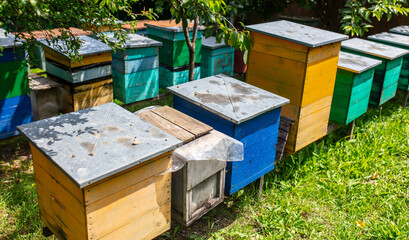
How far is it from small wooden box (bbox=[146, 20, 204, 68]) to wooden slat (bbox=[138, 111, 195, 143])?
7.97ft

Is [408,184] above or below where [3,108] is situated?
below

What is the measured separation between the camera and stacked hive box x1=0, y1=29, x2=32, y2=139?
12.6ft

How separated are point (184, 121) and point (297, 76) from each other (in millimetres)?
1332

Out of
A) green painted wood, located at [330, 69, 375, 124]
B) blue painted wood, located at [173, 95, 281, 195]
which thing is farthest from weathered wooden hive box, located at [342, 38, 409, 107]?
blue painted wood, located at [173, 95, 281, 195]

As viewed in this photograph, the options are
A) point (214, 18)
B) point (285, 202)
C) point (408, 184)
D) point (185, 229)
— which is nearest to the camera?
point (214, 18)

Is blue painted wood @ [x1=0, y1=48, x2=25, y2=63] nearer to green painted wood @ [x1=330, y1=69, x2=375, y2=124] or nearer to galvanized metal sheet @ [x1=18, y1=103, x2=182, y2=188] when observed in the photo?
galvanized metal sheet @ [x1=18, y1=103, x2=182, y2=188]

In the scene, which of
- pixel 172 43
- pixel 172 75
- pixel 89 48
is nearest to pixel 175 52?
pixel 172 43

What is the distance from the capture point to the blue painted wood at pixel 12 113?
4027mm

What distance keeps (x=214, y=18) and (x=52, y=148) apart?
1756 mm

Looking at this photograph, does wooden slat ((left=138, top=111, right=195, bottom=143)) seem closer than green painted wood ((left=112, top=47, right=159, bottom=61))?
Yes

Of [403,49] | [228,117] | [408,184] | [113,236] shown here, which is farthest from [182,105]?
[403,49]

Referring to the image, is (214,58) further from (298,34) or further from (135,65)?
A: (298,34)

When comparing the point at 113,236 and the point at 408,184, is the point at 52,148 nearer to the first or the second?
the point at 113,236

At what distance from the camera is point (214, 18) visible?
3.27 metres
